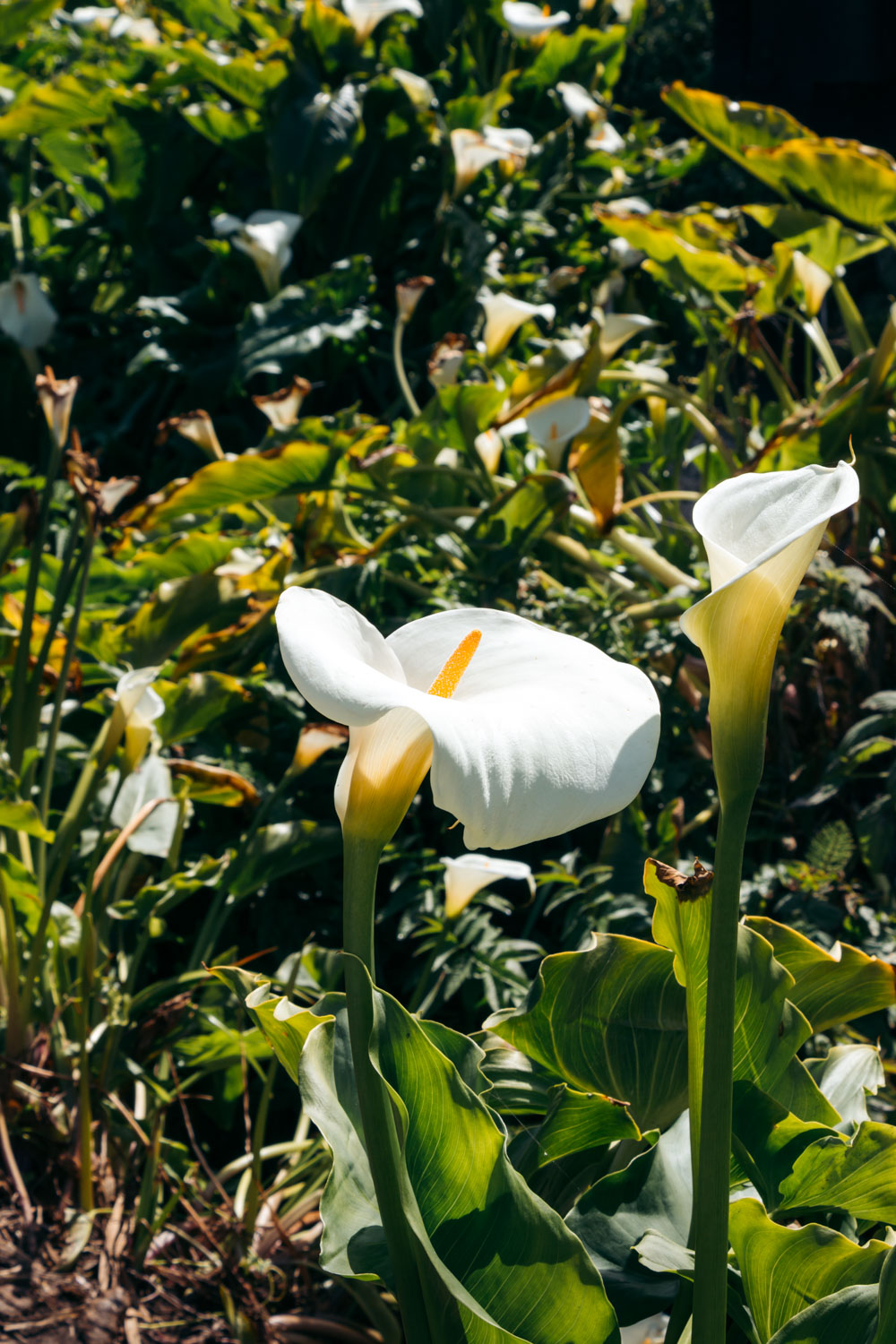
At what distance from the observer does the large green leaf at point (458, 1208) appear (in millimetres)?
424

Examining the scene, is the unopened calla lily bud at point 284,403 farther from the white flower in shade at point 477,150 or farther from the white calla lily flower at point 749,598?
the white calla lily flower at point 749,598

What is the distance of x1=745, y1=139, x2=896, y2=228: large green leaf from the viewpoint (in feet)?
4.26

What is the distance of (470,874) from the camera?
0.78 meters

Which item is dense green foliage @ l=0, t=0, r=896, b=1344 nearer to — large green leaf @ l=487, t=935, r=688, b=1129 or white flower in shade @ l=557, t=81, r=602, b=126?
large green leaf @ l=487, t=935, r=688, b=1129

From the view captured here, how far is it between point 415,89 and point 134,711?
1840 mm

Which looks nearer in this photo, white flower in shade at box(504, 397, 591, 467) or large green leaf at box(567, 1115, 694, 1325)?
large green leaf at box(567, 1115, 694, 1325)

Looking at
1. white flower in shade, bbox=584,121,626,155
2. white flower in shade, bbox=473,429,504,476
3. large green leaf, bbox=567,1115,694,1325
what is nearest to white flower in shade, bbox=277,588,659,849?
large green leaf, bbox=567,1115,694,1325

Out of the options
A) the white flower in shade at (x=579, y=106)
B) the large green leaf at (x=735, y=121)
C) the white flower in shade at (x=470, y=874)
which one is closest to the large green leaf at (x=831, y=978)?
the white flower in shade at (x=470, y=874)

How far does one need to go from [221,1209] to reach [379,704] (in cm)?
74

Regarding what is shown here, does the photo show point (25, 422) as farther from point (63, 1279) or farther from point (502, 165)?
point (63, 1279)

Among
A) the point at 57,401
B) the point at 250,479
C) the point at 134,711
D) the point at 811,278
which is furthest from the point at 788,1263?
the point at 811,278

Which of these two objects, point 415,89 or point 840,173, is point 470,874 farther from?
point 415,89

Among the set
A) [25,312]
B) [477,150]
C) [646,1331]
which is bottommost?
[646,1331]

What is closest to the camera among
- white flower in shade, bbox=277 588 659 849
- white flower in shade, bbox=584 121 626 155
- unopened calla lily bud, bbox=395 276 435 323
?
white flower in shade, bbox=277 588 659 849
